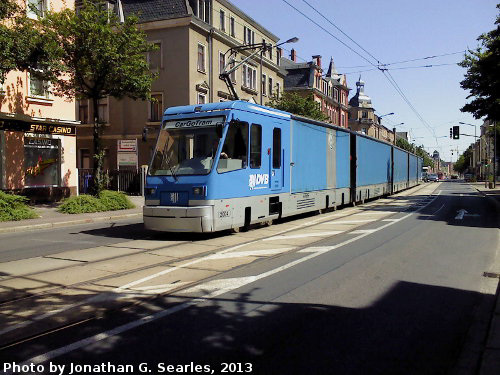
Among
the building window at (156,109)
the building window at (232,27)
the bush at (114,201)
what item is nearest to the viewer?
the bush at (114,201)

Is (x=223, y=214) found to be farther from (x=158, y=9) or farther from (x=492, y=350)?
(x=158, y=9)

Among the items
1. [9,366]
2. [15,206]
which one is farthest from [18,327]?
[15,206]

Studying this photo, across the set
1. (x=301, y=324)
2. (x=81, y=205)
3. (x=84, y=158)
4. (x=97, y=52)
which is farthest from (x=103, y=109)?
(x=301, y=324)

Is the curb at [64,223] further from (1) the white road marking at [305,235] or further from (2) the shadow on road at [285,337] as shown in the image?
(2) the shadow on road at [285,337]

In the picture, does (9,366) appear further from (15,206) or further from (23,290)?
(15,206)

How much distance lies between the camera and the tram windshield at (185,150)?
35.3ft

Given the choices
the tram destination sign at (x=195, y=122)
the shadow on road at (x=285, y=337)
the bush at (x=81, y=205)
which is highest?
the tram destination sign at (x=195, y=122)

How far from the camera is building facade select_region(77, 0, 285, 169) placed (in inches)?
1258

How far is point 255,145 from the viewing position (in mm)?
12133

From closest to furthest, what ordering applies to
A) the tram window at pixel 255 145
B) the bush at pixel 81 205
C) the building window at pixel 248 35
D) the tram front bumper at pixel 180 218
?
the tram front bumper at pixel 180 218 < the tram window at pixel 255 145 < the bush at pixel 81 205 < the building window at pixel 248 35

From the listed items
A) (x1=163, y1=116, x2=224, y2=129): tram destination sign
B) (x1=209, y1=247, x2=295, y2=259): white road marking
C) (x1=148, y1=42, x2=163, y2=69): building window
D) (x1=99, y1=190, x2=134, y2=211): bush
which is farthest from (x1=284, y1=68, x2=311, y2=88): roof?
(x1=209, y1=247, x2=295, y2=259): white road marking

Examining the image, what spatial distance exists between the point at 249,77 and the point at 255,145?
30.1 meters

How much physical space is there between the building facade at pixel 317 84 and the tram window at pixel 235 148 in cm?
4430

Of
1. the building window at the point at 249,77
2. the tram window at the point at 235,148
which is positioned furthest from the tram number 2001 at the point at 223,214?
the building window at the point at 249,77
